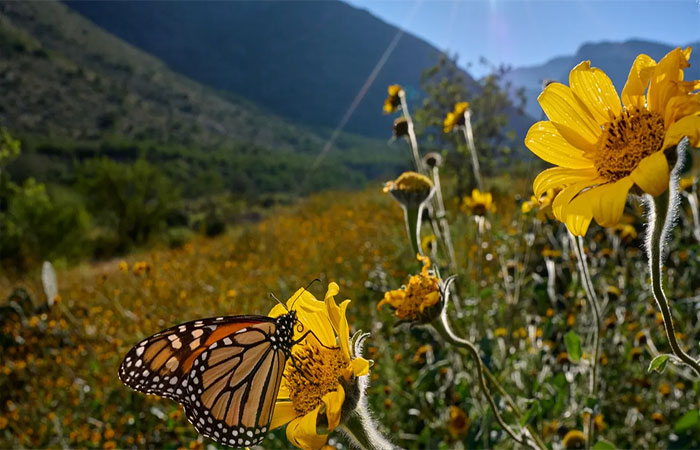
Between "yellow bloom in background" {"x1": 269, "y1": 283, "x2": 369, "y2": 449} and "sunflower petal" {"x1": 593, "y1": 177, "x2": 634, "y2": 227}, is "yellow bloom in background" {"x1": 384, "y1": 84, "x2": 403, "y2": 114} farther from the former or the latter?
"sunflower petal" {"x1": 593, "y1": 177, "x2": 634, "y2": 227}

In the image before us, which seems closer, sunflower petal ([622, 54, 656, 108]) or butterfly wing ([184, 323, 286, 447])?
sunflower petal ([622, 54, 656, 108])

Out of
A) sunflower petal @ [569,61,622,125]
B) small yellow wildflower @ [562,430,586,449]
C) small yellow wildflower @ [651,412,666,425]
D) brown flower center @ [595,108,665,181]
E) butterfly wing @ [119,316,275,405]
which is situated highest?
sunflower petal @ [569,61,622,125]

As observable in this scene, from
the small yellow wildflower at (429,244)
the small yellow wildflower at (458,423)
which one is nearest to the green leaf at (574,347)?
the small yellow wildflower at (458,423)

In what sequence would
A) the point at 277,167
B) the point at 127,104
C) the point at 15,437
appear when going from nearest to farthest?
the point at 15,437 → the point at 277,167 → the point at 127,104

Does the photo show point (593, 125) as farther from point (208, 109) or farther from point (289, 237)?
point (208, 109)

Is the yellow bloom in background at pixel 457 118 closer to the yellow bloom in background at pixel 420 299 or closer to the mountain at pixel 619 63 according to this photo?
the mountain at pixel 619 63

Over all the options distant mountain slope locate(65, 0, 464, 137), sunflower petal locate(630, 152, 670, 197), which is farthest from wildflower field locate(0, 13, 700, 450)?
distant mountain slope locate(65, 0, 464, 137)

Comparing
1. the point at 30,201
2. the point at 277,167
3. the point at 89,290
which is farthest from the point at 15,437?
the point at 277,167
